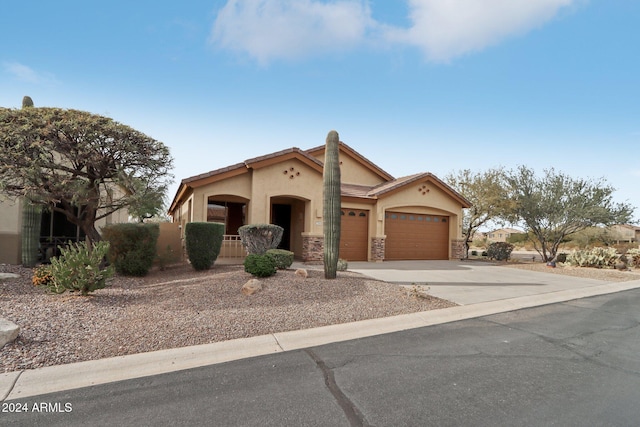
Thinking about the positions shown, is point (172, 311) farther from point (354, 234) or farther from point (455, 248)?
point (455, 248)

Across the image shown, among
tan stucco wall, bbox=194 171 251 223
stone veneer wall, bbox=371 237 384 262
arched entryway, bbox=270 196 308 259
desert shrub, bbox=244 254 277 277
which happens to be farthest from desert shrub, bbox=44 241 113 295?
stone veneer wall, bbox=371 237 384 262

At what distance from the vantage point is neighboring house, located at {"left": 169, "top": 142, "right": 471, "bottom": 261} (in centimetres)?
1406

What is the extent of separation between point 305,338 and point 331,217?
4.52 meters

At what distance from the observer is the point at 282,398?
3.37 m

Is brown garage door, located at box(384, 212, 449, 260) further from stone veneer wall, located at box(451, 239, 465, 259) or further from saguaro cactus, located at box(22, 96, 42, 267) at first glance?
saguaro cactus, located at box(22, 96, 42, 267)

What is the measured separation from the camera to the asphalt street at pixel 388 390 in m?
3.05

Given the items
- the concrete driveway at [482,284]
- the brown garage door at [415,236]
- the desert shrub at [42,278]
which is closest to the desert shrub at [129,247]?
the desert shrub at [42,278]

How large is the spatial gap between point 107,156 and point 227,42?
5.67m

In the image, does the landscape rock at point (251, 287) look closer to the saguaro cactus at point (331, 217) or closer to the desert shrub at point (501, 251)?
the saguaro cactus at point (331, 217)

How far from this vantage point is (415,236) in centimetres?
1844

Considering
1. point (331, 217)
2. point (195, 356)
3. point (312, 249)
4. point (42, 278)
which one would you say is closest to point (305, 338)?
point (195, 356)

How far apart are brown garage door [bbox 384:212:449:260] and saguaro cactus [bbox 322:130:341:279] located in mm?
8847

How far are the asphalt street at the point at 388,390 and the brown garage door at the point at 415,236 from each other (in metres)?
12.4

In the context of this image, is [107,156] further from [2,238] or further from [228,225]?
[228,225]
